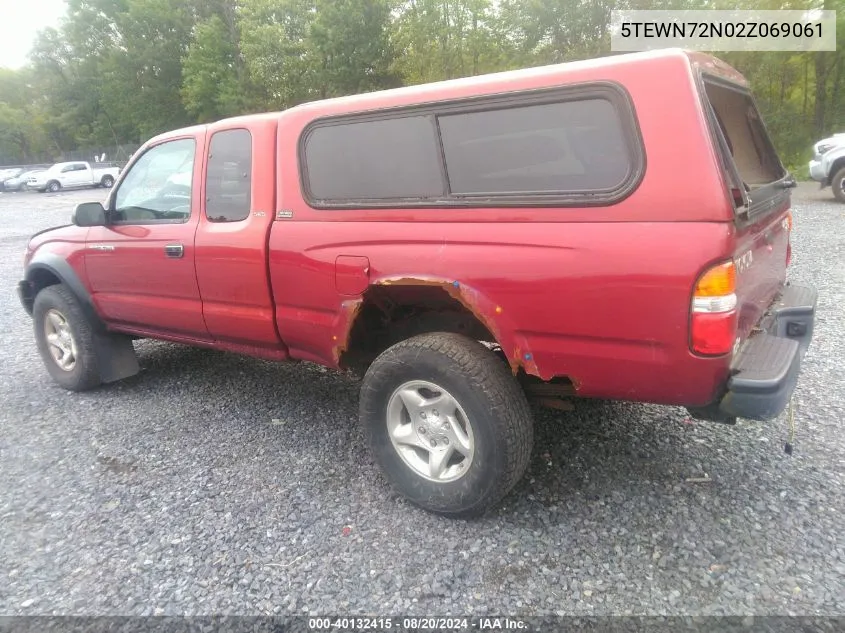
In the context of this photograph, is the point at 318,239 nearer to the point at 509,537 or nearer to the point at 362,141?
the point at 362,141

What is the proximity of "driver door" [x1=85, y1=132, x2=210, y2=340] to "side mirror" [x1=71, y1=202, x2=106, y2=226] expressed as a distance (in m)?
0.08

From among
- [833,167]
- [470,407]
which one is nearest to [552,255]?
[470,407]

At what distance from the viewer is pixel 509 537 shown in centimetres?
253

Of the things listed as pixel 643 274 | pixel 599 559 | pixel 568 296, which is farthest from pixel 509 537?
pixel 643 274

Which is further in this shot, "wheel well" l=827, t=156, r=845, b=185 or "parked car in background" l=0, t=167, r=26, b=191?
"parked car in background" l=0, t=167, r=26, b=191

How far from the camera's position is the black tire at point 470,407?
2439 mm

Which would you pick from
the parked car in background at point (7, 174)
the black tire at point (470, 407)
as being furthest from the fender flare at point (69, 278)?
the parked car in background at point (7, 174)

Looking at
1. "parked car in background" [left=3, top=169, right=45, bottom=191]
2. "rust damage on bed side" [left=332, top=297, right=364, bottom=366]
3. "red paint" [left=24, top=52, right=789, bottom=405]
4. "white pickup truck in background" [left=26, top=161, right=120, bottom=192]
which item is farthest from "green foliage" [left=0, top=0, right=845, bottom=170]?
"rust damage on bed side" [left=332, top=297, right=364, bottom=366]

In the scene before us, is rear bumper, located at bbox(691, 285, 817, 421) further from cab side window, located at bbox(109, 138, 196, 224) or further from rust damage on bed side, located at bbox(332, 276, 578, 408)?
cab side window, located at bbox(109, 138, 196, 224)

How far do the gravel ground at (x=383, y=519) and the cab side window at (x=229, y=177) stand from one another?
134 centimetres

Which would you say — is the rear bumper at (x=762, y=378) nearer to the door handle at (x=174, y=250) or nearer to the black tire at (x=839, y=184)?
the door handle at (x=174, y=250)

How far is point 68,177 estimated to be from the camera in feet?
102

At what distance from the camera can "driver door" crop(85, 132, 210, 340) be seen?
3.57 m

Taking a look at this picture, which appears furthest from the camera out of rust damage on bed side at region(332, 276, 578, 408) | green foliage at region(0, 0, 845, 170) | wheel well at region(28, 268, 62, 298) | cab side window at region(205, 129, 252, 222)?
green foliage at region(0, 0, 845, 170)
